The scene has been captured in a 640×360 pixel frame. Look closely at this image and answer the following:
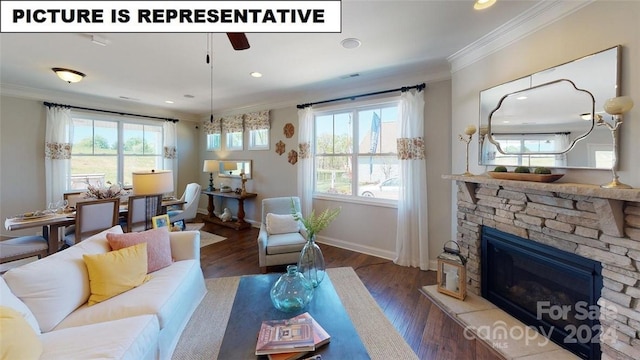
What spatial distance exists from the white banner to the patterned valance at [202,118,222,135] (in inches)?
167

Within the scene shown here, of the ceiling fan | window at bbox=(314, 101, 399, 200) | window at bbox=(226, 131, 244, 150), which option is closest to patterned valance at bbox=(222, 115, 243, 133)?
window at bbox=(226, 131, 244, 150)

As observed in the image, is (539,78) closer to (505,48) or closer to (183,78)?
(505,48)

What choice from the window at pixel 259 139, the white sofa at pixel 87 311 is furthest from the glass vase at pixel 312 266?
the window at pixel 259 139

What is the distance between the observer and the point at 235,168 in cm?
509

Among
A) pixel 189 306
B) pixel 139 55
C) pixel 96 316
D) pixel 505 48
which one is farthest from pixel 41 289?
pixel 505 48

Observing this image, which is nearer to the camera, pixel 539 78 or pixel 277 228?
pixel 539 78

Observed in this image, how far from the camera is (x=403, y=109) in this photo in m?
3.23

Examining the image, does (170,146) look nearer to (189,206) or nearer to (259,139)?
(189,206)

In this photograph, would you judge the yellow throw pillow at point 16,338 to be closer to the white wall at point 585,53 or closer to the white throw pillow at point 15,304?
the white throw pillow at point 15,304

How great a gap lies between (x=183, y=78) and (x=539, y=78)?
401 cm

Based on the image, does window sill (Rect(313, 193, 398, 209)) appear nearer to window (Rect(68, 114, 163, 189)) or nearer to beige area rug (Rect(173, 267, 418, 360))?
beige area rug (Rect(173, 267, 418, 360))

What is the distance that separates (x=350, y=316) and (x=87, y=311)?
1.89 m

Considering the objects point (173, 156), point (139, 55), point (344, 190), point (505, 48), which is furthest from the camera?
point (173, 156)

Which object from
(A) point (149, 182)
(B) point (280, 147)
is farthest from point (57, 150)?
(B) point (280, 147)
